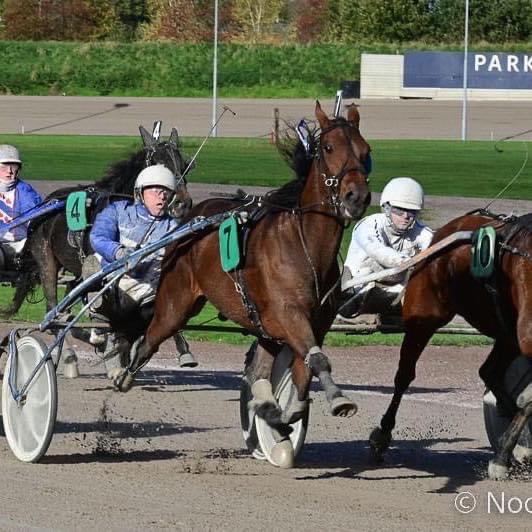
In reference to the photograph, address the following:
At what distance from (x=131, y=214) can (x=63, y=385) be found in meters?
2.11

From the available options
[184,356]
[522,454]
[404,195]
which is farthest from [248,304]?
[184,356]

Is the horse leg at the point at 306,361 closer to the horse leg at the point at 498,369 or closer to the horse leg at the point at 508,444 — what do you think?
the horse leg at the point at 508,444

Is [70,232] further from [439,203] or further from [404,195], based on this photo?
[439,203]

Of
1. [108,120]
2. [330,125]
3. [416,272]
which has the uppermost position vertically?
[330,125]

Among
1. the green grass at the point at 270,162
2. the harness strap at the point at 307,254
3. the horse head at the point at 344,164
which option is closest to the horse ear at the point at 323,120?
the horse head at the point at 344,164

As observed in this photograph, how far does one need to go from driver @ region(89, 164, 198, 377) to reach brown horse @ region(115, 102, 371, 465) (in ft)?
2.26

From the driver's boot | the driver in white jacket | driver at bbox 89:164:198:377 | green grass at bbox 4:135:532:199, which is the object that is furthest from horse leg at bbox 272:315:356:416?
green grass at bbox 4:135:532:199

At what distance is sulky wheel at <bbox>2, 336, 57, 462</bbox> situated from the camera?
7.35m

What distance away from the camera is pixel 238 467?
291 inches

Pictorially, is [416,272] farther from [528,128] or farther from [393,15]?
[393,15]

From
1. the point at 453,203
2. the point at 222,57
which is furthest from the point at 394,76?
the point at 453,203

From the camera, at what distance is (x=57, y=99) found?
155ft

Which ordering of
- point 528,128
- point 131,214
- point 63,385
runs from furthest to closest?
point 528,128
point 63,385
point 131,214

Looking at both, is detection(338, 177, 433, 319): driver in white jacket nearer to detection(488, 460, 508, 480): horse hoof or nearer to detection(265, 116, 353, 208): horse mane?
detection(265, 116, 353, 208): horse mane
